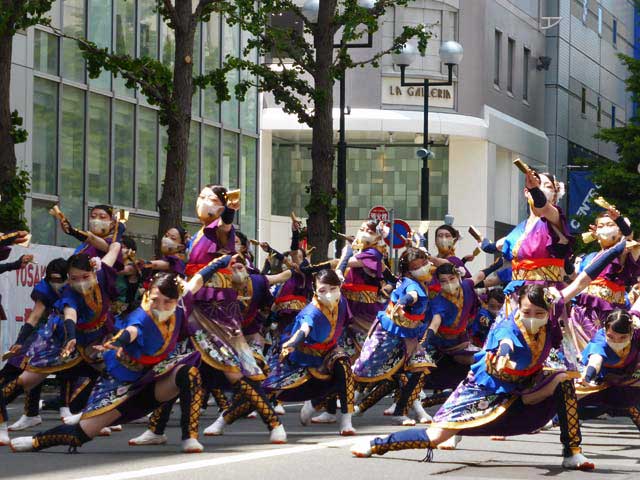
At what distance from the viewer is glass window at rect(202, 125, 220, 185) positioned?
3647 centimetres

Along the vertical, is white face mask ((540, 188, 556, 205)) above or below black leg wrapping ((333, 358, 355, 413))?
above

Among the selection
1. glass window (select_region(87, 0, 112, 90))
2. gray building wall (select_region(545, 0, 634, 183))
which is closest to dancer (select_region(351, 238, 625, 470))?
glass window (select_region(87, 0, 112, 90))

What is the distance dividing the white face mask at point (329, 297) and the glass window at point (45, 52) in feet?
48.9

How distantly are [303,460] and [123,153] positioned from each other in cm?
2127

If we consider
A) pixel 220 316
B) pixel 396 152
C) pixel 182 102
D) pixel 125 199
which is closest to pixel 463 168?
pixel 396 152

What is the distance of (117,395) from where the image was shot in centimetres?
1180

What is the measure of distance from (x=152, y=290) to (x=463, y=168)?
3832 cm

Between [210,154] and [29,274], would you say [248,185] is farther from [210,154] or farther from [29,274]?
[29,274]

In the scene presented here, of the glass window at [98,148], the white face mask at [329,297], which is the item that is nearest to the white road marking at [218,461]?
the white face mask at [329,297]

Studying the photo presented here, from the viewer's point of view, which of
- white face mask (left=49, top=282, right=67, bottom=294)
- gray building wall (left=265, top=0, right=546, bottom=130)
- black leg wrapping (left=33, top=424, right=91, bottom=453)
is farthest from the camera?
gray building wall (left=265, top=0, right=546, bottom=130)

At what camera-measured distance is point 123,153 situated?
32438 millimetres

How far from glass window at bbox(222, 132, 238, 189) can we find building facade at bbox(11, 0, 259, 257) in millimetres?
44

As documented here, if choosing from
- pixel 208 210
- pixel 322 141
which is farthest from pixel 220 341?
pixel 322 141

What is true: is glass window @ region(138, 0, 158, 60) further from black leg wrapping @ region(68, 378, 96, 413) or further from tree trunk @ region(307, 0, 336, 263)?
black leg wrapping @ region(68, 378, 96, 413)
